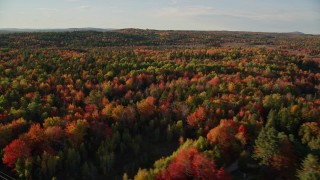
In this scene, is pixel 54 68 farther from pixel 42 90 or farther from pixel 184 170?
pixel 184 170

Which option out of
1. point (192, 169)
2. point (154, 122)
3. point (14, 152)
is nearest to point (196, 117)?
point (154, 122)

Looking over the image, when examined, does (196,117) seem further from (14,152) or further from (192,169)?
(14,152)

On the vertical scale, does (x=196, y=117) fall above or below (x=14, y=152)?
above

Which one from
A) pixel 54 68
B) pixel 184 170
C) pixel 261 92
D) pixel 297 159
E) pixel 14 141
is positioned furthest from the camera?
pixel 54 68

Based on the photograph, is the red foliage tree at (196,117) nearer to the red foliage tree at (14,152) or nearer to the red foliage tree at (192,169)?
the red foliage tree at (192,169)

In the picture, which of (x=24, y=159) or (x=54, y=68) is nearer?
(x=24, y=159)

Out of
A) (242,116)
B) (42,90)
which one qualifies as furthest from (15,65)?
(242,116)

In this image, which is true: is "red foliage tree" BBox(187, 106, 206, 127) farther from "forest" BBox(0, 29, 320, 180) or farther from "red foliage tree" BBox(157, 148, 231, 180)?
"red foliage tree" BBox(157, 148, 231, 180)

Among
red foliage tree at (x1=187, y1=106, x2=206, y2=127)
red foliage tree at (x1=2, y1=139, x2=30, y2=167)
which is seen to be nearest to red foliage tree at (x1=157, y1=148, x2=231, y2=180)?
red foliage tree at (x1=187, y1=106, x2=206, y2=127)
